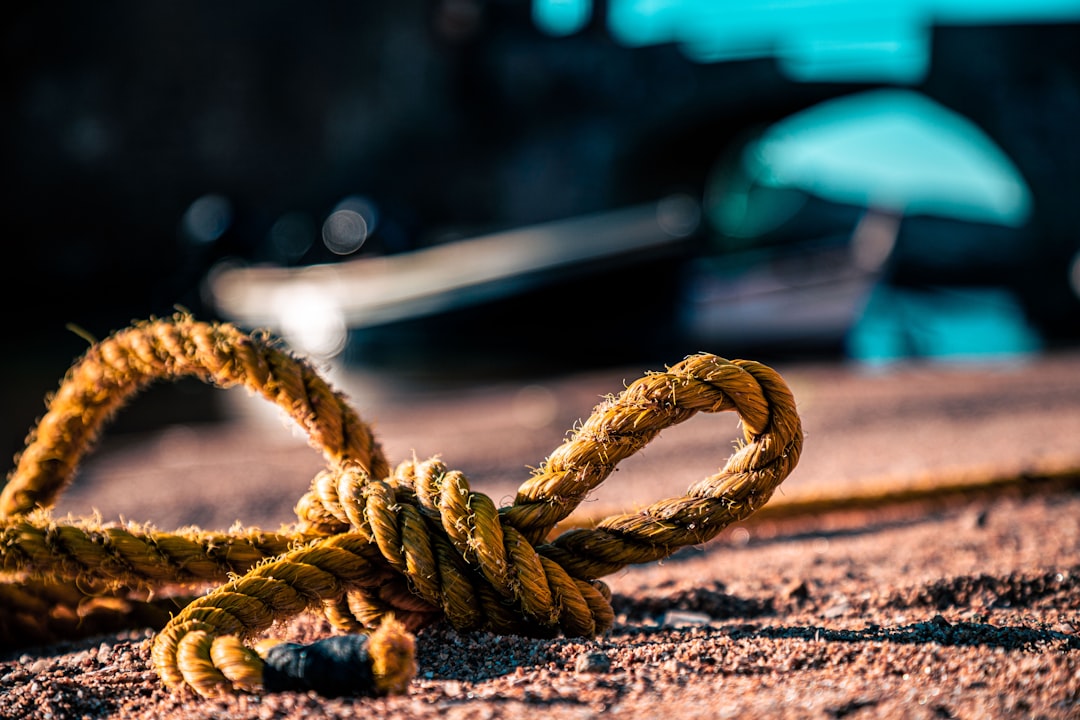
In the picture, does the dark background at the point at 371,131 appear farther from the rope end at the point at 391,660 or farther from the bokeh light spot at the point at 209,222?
the rope end at the point at 391,660

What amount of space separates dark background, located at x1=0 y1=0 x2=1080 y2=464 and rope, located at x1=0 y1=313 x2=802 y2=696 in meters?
12.3

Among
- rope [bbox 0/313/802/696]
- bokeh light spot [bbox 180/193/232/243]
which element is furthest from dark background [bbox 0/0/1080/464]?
rope [bbox 0/313/802/696]

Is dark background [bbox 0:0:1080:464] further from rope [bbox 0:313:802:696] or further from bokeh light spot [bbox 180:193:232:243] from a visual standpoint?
rope [bbox 0:313:802:696]

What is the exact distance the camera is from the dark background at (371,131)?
17.4 metres

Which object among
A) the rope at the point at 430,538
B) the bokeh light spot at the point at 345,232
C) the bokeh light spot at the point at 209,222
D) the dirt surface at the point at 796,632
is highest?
the bokeh light spot at the point at 209,222

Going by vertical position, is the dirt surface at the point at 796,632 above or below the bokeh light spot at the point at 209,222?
below

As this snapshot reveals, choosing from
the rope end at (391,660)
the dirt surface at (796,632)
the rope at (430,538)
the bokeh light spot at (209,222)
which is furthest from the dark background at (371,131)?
the rope end at (391,660)

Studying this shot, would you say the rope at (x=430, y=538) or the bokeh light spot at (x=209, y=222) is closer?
the rope at (x=430, y=538)

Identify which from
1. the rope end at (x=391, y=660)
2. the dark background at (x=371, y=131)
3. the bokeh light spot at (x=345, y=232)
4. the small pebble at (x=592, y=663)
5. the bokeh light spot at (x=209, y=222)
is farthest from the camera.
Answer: the bokeh light spot at (x=209, y=222)

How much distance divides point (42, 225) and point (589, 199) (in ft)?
48.6

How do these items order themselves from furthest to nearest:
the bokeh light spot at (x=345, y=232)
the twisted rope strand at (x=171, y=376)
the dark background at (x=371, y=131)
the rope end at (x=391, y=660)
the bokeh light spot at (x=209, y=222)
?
the bokeh light spot at (x=209, y=222) < the dark background at (x=371, y=131) < the bokeh light spot at (x=345, y=232) < the twisted rope strand at (x=171, y=376) < the rope end at (x=391, y=660)

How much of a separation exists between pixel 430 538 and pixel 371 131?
70.6ft

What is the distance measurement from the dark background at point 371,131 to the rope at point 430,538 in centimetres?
1232

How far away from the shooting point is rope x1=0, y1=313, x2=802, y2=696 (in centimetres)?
147
